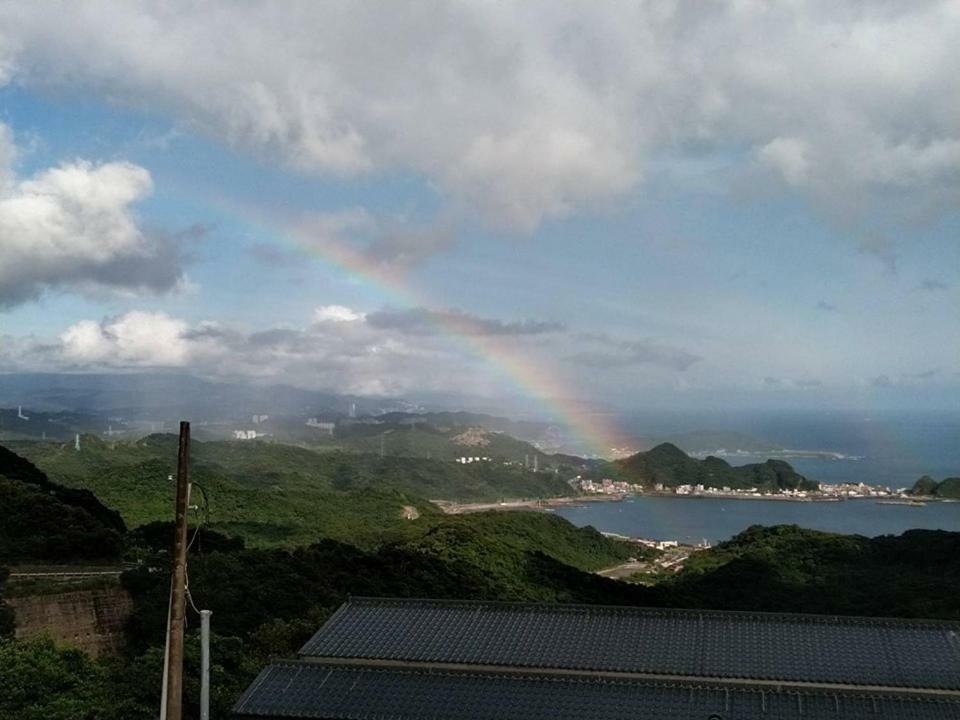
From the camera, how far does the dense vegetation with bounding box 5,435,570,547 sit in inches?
1721

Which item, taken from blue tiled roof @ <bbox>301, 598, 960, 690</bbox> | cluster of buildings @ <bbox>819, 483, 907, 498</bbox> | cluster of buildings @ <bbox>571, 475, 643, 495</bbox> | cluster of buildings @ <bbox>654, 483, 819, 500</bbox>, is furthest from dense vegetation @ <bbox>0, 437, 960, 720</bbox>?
cluster of buildings @ <bbox>819, 483, 907, 498</bbox>

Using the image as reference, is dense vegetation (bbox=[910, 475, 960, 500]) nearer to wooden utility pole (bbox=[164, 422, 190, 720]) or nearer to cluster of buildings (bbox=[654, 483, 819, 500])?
cluster of buildings (bbox=[654, 483, 819, 500])

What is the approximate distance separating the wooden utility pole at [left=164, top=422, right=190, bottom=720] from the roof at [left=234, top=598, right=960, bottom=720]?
9.04ft

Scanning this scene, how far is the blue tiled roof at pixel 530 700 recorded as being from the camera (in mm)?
8320

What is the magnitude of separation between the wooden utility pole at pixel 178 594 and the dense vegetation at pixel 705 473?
10464 centimetres

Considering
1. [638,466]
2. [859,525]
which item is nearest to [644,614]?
[859,525]

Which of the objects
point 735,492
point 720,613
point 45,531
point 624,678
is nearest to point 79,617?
point 45,531

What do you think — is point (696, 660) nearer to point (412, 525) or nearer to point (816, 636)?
point (816, 636)

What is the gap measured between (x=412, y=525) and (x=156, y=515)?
1341cm

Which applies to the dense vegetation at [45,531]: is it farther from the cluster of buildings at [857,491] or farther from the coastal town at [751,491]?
the cluster of buildings at [857,491]

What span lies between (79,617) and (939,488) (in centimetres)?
10210

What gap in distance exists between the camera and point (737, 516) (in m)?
86.6

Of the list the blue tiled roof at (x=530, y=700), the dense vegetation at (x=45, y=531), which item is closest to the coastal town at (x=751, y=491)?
the dense vegetation at (x=45, y=531)

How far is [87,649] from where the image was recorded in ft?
51.0
